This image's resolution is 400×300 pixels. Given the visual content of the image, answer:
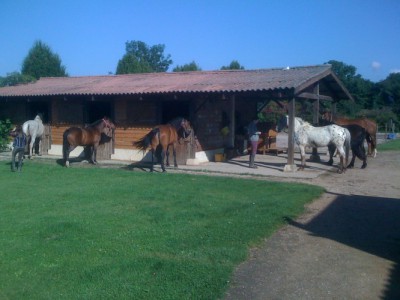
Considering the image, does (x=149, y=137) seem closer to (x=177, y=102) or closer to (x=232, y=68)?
(x=177, y=102)

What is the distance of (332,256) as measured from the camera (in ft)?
19.8

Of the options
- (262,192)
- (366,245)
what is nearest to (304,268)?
(366,245)

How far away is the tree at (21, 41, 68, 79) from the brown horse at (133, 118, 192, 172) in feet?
140

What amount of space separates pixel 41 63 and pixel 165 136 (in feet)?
145

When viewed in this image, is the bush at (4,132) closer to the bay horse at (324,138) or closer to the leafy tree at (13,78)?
the bay horse at (324,138)

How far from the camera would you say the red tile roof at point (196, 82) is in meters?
14.0

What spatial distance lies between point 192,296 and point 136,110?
1262cm

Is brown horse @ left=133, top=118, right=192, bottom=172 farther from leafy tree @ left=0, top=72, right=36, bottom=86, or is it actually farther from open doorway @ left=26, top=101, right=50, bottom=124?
leafy tree @ left=0, top=72, right=36, bottom=86

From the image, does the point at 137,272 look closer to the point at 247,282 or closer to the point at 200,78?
the point at 247,282

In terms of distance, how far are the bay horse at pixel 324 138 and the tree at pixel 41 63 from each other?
147 ft

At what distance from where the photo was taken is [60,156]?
18.3 metres

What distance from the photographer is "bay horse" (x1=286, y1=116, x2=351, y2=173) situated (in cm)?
1377

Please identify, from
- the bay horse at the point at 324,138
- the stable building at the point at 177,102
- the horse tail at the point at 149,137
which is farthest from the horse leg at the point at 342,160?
the horse tail at the point at 149,137

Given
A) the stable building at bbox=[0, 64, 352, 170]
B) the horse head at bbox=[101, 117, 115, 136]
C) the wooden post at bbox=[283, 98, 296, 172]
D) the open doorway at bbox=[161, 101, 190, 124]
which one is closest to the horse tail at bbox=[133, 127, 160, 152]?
the stable building at bbox=[0, 64, 352, 170]
